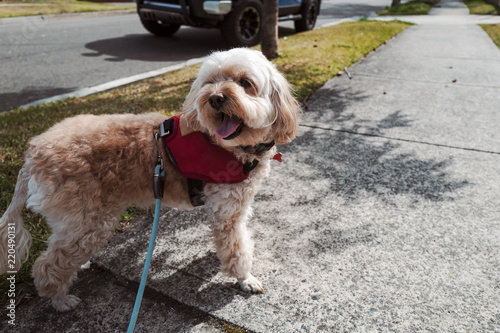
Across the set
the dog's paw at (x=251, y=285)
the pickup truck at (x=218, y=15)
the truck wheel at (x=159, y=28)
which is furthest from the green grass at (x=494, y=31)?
the dog's paw at (x=251, y=285)

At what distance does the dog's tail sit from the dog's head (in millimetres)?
1162

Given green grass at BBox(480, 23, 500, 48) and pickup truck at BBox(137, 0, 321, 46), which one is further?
green grass at BBox(480, 23, 500, 48)

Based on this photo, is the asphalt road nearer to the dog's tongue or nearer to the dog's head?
the dog's head

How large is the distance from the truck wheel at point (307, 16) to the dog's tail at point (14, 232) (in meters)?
11.1

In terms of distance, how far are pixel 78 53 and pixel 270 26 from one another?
4.68 m

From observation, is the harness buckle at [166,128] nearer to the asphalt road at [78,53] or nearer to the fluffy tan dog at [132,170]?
the fluffy tan dog at [132,170]

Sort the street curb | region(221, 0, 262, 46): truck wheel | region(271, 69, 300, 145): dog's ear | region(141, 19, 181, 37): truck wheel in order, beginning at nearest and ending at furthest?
region(271, 69, 300, 145): dog's ear → the street curb → region(221, 0, 262, 46): truck wheel → region(141, 19, 181, 37): truck wheel

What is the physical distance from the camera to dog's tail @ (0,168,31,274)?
7.33ft

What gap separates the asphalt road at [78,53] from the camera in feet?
20.7

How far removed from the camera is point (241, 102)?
7.36ft

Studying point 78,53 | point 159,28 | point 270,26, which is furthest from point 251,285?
point 159,28

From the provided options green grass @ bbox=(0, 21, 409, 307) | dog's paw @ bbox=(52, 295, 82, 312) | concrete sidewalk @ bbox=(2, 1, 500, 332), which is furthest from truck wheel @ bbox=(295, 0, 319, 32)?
dog's paw @ bbox=(52, 295, 82, 312)

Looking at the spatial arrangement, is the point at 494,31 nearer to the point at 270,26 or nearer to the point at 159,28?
the point at 270,26

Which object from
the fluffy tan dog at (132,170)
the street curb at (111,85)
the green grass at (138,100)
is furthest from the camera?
the street curb at (111,85)
